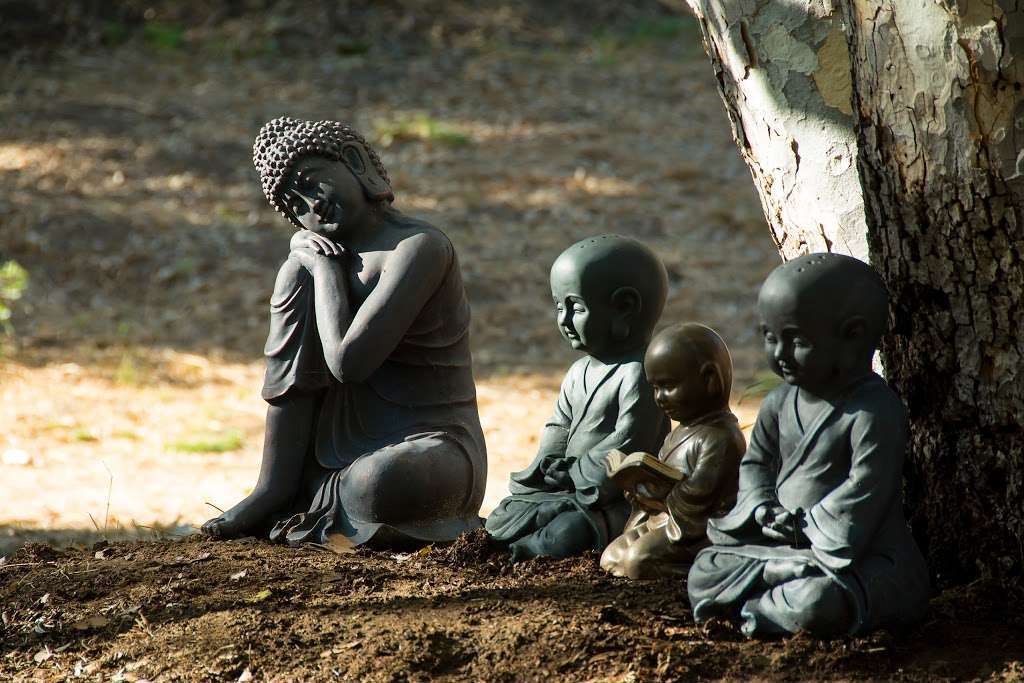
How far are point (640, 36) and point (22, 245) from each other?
7.08m

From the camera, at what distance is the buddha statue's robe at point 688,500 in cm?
341

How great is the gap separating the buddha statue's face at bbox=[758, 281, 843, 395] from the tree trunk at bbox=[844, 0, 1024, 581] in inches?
18.1

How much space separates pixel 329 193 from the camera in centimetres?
422

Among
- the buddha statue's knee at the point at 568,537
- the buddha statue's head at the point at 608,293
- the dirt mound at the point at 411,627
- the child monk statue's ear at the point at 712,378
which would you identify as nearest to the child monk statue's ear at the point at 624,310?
the buddha statue's head at the point at 608,293

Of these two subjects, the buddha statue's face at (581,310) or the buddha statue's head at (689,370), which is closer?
the buddha statue's head at (689,370)

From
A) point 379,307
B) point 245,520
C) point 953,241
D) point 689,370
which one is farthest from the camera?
point 245,520

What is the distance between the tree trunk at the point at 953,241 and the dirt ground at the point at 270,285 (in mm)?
266

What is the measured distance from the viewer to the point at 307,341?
169 inches

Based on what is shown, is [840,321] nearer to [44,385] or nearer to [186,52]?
[44,385]

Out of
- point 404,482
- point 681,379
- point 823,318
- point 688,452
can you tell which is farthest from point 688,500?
point 404,482

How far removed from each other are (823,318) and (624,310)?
863 millimetres

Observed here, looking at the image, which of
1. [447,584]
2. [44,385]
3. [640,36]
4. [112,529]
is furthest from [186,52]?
[447,584]

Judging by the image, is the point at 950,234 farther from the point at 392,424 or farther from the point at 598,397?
the point at 392,424

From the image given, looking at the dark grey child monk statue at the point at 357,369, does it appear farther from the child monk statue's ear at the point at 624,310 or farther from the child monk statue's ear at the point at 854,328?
the child monk statue's ear at the point at 854,328
